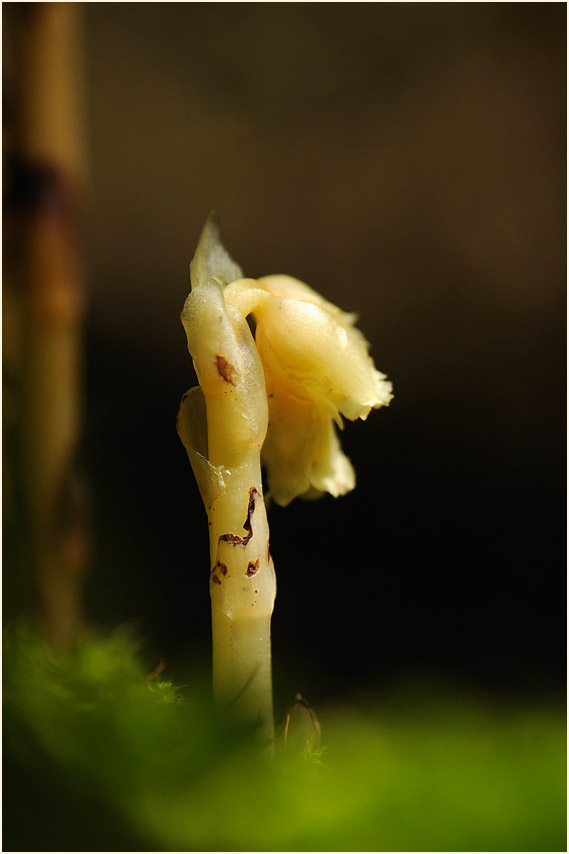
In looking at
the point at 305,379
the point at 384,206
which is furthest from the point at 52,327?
the point at 384,206

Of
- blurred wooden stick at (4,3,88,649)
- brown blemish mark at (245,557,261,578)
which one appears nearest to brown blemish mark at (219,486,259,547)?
brown blemish mark at (245,557,261,578)

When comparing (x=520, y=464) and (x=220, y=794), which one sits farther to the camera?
(x=520, y=464)

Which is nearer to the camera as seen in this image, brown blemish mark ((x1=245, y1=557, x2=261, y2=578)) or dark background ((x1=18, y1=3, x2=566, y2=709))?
brown blemish mark ((x1=245, y1=557, x2=261, y2=578))

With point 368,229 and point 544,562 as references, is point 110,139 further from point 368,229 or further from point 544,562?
point 544,562

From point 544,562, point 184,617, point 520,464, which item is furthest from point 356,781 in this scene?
point 520,464

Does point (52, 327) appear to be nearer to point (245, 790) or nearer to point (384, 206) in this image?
point (245, 790)

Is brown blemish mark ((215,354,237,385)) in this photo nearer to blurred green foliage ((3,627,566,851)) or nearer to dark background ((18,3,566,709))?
blurred green foliage ((3,627,566,851))

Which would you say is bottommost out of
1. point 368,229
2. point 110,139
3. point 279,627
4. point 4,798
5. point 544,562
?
point 279,627

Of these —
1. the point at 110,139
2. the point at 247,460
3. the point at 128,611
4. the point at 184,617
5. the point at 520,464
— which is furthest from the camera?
the point at 110,139
